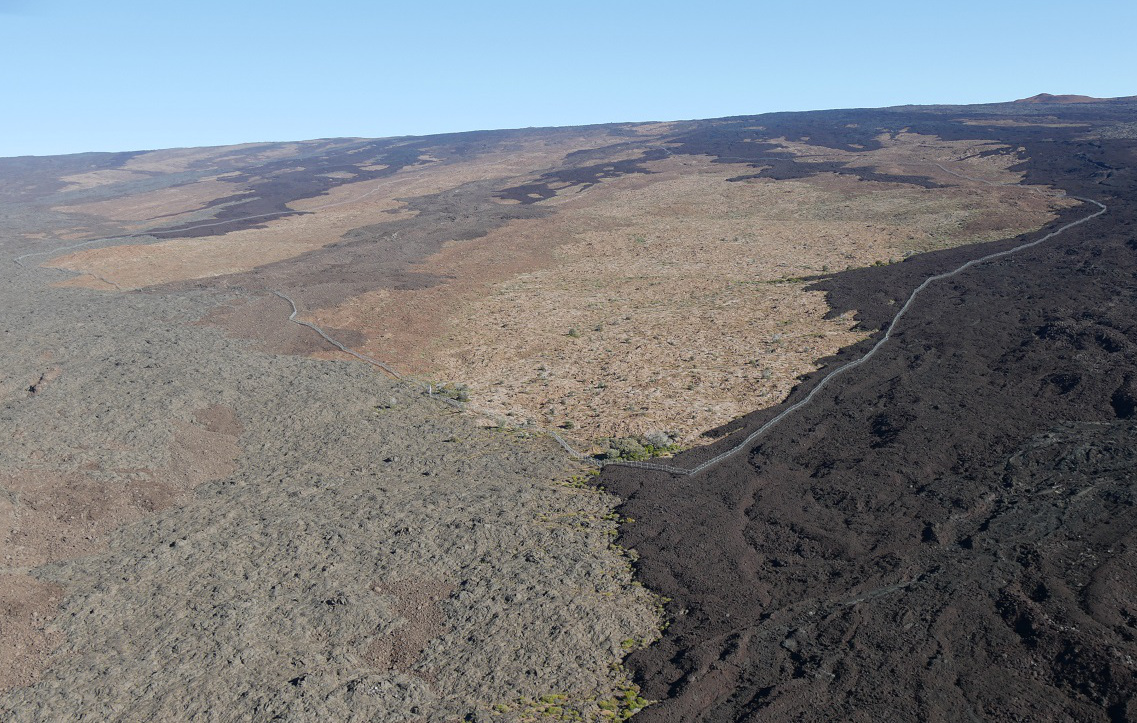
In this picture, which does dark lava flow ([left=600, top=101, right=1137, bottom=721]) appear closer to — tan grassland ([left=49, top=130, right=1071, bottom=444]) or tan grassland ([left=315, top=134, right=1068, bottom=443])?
tan grassland ([left=315, top=134, right=1068, bottom=443])

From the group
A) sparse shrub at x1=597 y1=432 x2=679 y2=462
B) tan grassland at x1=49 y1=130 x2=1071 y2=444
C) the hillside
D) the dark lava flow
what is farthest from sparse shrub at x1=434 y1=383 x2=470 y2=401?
the dark lava flow

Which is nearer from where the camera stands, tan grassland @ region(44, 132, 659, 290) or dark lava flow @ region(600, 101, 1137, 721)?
dark lava flow @ region(600, 101, 1137, 721)

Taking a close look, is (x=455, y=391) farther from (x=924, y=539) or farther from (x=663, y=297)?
(x=924, y=539)

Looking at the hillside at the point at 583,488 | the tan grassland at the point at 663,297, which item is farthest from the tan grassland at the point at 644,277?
the hillside at the point at 583,488

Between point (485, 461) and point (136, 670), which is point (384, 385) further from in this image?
point (136, 670)

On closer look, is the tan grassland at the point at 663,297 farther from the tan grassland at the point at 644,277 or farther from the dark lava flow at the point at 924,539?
the dark lava flow at the point at 924,539

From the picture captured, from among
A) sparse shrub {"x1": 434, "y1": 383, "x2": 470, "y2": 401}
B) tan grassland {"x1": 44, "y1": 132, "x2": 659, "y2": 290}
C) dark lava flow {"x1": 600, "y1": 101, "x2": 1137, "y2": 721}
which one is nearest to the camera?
dark lava flow {"x1": 600, "y1": 101, "x2": 1137, "y2": 721}
